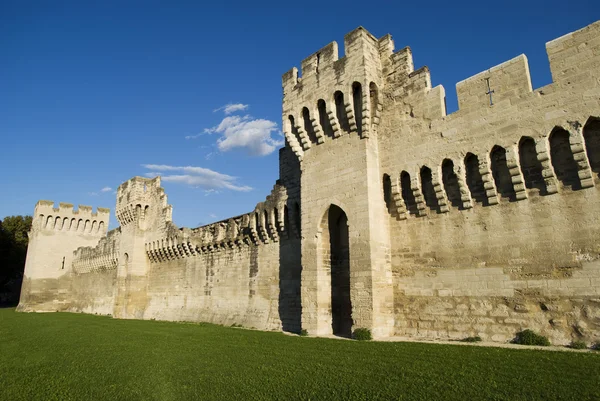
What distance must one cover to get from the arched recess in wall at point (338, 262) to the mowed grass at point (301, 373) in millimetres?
2726

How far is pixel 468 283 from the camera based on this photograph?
10.3m

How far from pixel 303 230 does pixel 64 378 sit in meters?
7.87

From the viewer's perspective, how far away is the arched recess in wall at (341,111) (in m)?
12.9

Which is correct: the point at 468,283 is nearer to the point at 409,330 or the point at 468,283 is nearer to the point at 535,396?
the point at 409,330

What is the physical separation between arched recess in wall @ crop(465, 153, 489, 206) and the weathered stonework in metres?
0.03

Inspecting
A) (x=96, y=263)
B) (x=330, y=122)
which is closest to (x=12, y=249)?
(x=96, y=263)

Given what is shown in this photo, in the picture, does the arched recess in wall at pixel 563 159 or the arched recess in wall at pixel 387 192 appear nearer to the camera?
the arched recess in wall at pixel 563 159

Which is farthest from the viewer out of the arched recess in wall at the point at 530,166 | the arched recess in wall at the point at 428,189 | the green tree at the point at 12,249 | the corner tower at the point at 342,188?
the green tree at the point at 12,249

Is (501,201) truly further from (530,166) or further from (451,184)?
(451,184)

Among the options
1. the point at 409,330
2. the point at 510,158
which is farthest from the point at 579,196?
the point at 409,330

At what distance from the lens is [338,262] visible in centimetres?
1366

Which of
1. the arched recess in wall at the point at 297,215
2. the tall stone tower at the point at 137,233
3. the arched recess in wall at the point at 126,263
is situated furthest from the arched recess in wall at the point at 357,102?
the arched recess in wall at the point at 126,263

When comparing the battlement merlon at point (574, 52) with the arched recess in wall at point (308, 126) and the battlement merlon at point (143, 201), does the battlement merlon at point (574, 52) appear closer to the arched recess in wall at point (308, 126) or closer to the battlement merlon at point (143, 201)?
the arched recess in wall at point (308, 126)

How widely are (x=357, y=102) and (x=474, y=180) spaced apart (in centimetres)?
436
